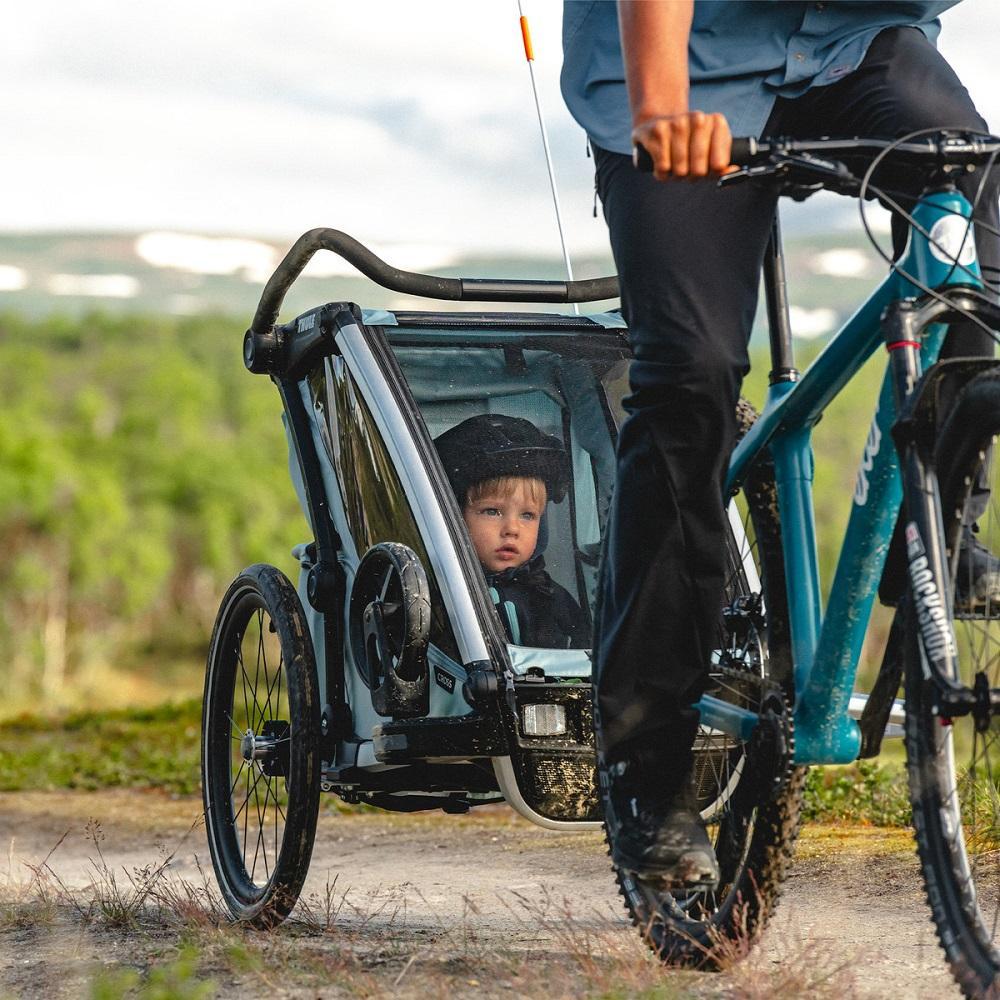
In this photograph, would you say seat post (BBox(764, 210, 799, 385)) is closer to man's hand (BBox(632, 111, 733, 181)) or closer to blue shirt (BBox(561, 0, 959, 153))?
blue shirt (BBox(561, 0, 959, 153))

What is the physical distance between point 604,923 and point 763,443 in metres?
1.39

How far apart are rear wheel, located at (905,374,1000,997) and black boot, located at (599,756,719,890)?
46 cm

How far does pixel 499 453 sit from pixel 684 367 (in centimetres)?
137

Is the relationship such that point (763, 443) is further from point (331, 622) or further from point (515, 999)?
point (331, 622)

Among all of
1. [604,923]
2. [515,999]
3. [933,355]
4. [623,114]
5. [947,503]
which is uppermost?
[623,114]

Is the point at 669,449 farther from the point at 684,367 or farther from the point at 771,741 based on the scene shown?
the point at 771,741

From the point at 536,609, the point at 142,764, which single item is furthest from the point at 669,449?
the point at 142,764

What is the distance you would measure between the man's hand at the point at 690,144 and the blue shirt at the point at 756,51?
36 centimetres

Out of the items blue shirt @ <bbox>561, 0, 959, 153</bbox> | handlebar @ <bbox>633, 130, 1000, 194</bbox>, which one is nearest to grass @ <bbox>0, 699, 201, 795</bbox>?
blue shirt @ <bbox>561, 0, 959, 153</bbox>

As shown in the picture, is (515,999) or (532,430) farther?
(532,430)

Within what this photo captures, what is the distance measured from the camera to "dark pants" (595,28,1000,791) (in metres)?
2.66

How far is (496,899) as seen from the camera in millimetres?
4512


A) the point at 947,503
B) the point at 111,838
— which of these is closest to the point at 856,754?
the point at 947,503

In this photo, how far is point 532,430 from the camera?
4.07 m
